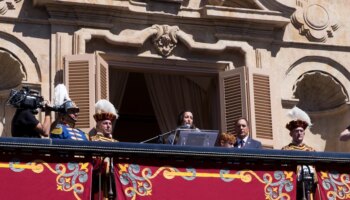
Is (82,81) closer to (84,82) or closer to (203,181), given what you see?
(84,82)

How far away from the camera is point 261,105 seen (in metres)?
21.7

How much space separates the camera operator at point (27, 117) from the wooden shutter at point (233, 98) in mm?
4375

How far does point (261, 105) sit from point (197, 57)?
44.9 inches

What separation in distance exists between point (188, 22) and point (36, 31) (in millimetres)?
2210

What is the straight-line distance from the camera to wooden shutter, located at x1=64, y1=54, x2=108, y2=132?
20891 millimetres

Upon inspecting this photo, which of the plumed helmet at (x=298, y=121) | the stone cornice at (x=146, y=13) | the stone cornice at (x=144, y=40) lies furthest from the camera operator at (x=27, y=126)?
the stone cornice at (x=146, y=13)

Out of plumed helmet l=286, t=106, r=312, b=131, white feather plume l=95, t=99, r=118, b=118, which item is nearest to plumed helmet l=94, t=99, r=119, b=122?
white feather plume l=95, t=99, r=118, b=118

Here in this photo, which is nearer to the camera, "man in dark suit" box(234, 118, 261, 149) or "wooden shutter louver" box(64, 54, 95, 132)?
"man in dark suit" box(234, 118, 261, 149)

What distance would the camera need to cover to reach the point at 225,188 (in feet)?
58.3

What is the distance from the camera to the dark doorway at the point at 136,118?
24.9 meters

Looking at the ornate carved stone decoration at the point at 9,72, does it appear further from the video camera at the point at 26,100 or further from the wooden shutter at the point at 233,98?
the video camera at the point at 26,100

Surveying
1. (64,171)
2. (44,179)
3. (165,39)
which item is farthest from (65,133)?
(165,39)

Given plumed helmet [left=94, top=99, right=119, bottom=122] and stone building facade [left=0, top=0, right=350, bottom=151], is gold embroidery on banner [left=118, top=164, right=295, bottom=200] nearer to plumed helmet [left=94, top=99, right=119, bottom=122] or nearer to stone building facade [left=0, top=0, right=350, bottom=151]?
plumed helmet [left=94, top=99, right=119, bottom=122]

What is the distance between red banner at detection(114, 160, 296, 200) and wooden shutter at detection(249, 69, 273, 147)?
351cm
